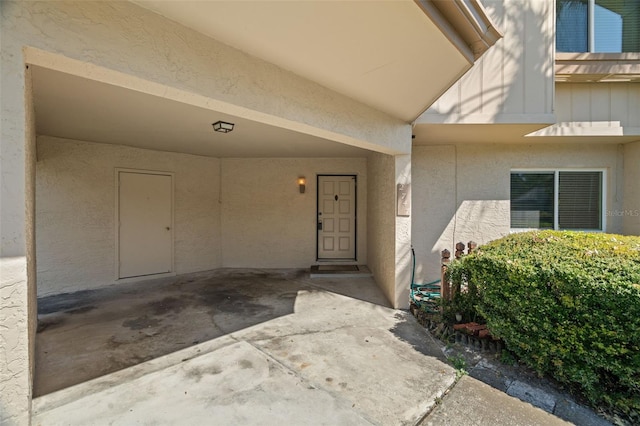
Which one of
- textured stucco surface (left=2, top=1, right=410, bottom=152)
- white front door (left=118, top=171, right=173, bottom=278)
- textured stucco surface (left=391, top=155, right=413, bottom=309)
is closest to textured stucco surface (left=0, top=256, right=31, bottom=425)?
textured stucco surface (left=2, top=1, right=410, bottom=152)

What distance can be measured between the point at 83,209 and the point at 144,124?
245 cm

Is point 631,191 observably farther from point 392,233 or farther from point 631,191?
point 392,233

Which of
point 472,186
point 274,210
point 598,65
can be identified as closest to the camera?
point 598,65

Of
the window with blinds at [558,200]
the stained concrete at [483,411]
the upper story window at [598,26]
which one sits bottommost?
the stained concrete at [483,411]

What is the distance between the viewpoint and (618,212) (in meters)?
5.44

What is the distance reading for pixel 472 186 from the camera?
218 inches

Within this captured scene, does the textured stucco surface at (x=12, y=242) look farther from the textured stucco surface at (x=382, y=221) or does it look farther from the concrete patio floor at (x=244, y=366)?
the textured stucco surface at (x=382, y=221)

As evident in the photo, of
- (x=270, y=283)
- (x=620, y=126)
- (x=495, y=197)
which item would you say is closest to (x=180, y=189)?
(x=270, y=283)

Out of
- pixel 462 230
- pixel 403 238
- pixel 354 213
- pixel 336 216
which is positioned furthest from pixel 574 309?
pixel 336 216

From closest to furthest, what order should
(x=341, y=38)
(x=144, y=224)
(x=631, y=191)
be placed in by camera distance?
(x=341, y=38), (x=631, y=191), (x=144, y=224)

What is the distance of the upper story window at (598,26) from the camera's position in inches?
196

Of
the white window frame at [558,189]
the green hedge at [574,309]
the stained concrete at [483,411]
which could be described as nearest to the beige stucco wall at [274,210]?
the white window frame at [558,189]

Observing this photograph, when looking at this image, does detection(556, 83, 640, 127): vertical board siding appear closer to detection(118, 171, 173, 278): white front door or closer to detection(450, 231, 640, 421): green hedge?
detection(450, 231, 640, 421): green hedge

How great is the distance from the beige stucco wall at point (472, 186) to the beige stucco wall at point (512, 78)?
47.3 inches
